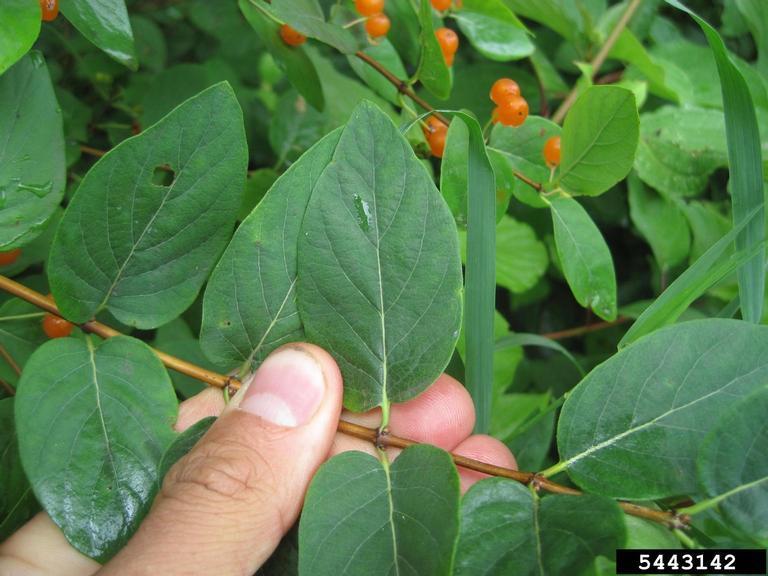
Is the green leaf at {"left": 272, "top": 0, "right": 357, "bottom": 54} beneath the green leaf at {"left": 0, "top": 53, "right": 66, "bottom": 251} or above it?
above

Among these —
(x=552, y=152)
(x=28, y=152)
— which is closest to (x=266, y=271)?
(x=28, y=152)

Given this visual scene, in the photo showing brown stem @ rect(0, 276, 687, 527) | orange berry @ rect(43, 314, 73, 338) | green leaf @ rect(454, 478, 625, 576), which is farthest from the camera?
orange berry @ rect(43, 314, 73, 338)

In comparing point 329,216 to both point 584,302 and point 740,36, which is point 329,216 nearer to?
point 584,302

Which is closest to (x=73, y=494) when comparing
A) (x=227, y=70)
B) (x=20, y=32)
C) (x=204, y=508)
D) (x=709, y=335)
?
(x=204, y=508)

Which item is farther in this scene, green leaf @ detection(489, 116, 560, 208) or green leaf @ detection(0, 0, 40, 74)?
green leaf @ detection(489, 116, 560, 208)

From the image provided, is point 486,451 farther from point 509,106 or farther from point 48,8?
point 48,8

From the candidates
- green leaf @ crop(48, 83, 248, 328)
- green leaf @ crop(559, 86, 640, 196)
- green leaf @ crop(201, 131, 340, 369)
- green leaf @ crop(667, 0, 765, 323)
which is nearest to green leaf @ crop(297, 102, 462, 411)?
green leaf @ crop(201, 131, 340, 369)

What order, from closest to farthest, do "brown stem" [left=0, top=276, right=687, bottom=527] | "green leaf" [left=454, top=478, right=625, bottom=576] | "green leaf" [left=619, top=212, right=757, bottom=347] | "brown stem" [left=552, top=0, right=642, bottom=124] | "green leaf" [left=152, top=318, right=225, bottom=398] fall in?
"green leaf" [left=454, top=478, right=625, bottom=576], "brown stem" [left=0, top=276, right=687, bottom=527], "green leaf" [left=619, top=212, right=757, bottom=347], "green leaf" [left=152, top=318, right=225, bottom=398], "brown stem" [left=552, top=0, right=642, bottom=124]

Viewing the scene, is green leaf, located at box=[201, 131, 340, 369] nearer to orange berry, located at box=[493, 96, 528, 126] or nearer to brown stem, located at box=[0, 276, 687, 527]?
brown stem, located at box=[0, 276, 687, 527]
